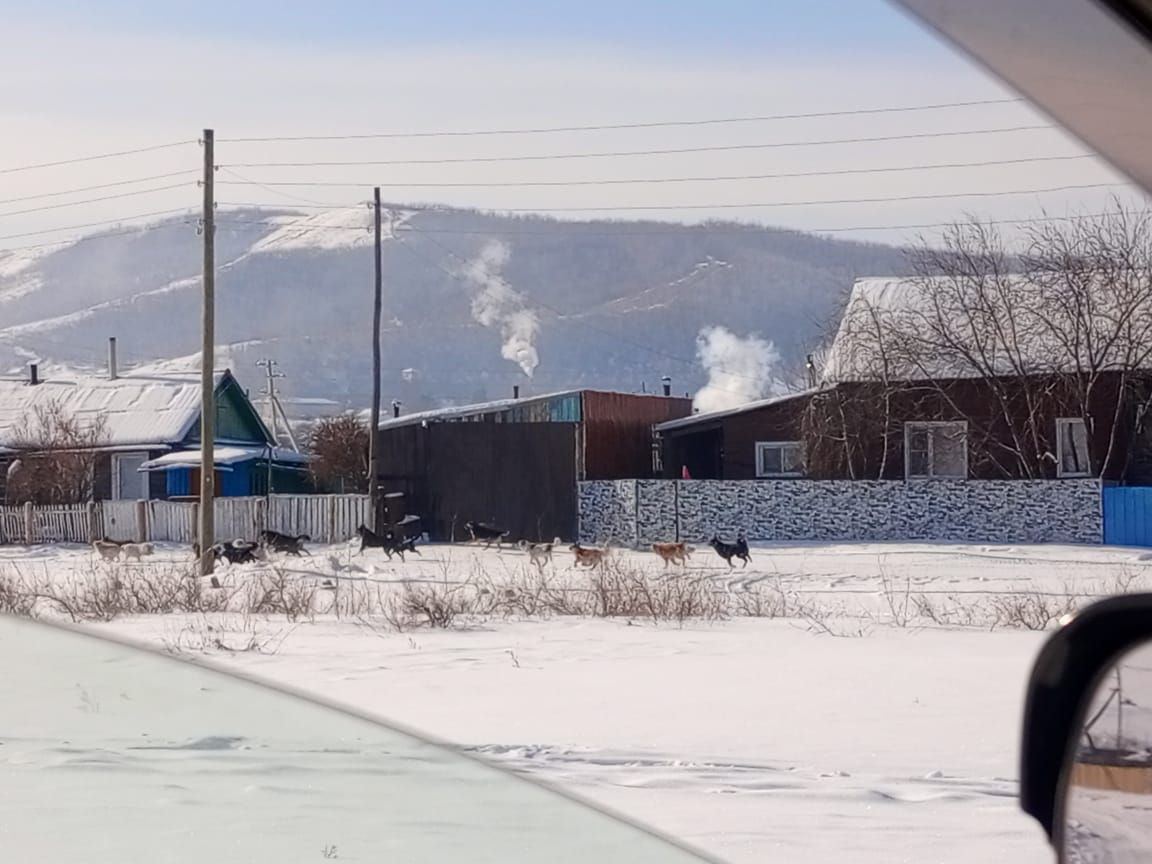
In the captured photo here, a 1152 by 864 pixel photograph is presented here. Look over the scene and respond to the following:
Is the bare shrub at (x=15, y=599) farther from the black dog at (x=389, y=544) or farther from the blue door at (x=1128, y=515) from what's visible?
the blue door at (x=1128, y=515)

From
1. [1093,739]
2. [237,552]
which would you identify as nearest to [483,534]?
[237,552]

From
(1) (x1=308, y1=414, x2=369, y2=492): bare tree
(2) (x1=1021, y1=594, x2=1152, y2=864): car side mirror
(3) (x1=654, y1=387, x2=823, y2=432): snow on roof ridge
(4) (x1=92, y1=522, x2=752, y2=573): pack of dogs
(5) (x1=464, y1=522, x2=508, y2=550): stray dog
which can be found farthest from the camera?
(1) (x1=308, y1=414, x2=369, y2=492): bare tree

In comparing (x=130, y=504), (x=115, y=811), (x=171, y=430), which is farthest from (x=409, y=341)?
(x=115, y=811)

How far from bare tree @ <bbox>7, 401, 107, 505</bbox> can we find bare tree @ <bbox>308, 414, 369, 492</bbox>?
5.89 metres

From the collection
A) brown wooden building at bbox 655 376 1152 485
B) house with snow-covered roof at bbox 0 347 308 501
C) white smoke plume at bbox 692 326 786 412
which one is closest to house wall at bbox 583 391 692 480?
brown wooden building at bbox 655 376 1152 485

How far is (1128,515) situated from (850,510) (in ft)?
17.4

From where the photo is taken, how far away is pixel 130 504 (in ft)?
116

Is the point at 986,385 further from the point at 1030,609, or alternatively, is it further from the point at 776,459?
the point at 1030,609

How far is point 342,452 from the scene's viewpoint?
39375 mm

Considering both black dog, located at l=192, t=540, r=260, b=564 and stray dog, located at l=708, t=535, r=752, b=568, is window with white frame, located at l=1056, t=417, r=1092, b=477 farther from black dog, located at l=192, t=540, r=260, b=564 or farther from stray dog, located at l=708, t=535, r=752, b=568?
black dog, located at l=192, t=540, r=260, b=564

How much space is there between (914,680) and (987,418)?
23.1m

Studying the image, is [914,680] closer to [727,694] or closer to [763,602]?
[727,694]

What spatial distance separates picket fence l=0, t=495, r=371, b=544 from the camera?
34.6 metres

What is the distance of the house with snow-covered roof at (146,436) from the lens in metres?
41.6
